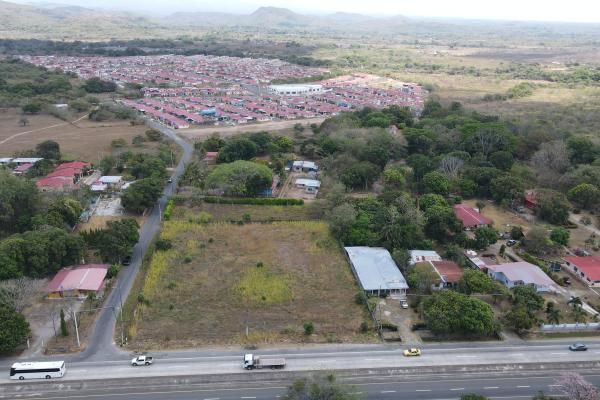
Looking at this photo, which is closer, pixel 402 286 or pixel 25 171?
pixel 402 286

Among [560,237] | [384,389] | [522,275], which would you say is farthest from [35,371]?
[560,237]

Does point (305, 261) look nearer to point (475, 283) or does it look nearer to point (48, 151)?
point (475, 283)

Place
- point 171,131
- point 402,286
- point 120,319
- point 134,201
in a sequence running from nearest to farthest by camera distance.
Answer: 1. point 120,319
2. point 402,286
3. point 134,201
4. point 171,131

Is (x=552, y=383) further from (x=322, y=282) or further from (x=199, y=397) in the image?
(x=199, y=397)

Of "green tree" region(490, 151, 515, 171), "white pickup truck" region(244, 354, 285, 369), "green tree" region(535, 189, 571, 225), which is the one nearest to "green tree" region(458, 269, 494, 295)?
"white pickup truck" region(244, 354, 285, 369)

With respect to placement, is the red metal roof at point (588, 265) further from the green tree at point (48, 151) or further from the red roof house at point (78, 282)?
the green tree at point (48, 151)

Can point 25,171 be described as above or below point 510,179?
below

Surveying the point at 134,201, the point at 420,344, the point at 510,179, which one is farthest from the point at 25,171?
the point at 510,179
